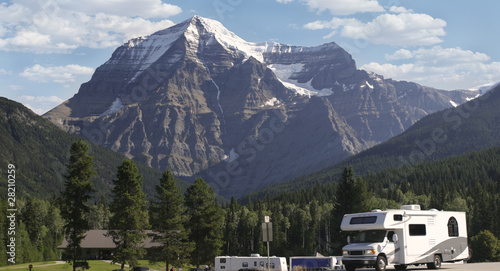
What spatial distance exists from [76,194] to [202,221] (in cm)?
2677

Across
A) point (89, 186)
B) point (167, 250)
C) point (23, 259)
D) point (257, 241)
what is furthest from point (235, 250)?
point (89, 186)

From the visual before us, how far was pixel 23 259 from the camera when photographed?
337ft

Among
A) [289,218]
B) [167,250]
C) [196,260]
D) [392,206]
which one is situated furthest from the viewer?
[289,218]

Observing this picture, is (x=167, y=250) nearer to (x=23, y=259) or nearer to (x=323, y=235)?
(x=23, y=259)

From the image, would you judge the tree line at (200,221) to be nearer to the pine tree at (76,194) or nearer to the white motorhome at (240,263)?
the pine tree at (76,194)

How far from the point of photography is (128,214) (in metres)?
65.1

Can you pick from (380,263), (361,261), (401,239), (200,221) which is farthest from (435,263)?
(200,221)

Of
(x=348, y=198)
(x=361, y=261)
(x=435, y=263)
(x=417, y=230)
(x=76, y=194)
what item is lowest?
(x=435, y=263)

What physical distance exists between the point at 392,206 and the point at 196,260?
248 ft

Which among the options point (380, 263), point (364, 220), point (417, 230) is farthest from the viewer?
point (417, 230)

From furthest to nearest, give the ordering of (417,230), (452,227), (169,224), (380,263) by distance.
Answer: (169,224)
(452,227)
(417,230)
(380,263)

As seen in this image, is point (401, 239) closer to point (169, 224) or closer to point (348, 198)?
point (169, 224)

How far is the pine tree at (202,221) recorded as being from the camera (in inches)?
3137

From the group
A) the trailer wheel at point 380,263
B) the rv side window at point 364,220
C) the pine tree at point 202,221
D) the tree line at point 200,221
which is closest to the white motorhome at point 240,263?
the tree line at point 200,221
